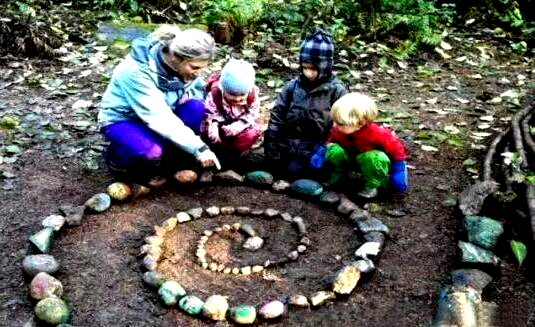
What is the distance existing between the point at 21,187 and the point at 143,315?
1854mm

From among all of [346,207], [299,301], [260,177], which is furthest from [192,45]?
[299,301]

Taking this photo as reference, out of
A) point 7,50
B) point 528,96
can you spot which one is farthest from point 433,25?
point 7,50

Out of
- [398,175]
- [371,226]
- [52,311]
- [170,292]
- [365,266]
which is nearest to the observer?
[52,311]

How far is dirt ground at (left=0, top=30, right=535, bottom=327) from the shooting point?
3.61 meters

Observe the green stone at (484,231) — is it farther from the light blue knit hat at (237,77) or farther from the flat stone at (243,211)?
the light blue knit hat at (237,77)

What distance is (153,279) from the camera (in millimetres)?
3773

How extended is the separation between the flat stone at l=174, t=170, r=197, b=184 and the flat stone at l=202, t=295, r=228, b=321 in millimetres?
1514

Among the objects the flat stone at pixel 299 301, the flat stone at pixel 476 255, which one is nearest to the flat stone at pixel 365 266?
the flat stone at pixel 299 301

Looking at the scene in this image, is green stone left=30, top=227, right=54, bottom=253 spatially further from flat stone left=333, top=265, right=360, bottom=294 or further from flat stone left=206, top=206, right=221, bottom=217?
flat stone left=333, top=265, right=360, bottom=294

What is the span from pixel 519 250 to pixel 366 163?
1177mm

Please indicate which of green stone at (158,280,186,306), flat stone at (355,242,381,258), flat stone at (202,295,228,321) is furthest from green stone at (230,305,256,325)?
flat stone at (355,242,381,258)

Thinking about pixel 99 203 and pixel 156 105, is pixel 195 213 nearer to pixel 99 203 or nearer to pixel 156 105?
pixel 99 203

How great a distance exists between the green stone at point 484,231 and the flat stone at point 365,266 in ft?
2.13

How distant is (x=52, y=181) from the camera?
197 inches
